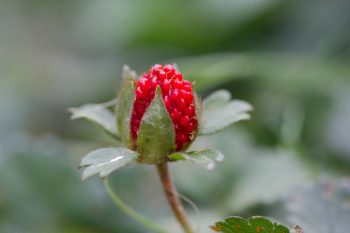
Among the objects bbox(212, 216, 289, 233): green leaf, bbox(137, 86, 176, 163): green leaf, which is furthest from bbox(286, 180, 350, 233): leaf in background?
bbox(137, 86, 176, 163): green leaf

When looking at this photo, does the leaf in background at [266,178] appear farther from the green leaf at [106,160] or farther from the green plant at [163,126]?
the green leaf at [106,160]

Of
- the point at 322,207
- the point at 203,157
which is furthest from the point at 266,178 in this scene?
the point at 203,157

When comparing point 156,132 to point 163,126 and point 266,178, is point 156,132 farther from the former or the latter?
point 266,178

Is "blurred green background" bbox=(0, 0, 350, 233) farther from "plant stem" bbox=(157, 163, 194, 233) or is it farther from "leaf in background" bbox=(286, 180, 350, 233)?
"plant stem" bbox=(157, 163, 194, 233)

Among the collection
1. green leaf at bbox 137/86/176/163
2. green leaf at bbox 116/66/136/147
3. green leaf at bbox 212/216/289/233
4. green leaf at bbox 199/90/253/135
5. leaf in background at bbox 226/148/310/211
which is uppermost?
leaf in background at bbox 226/148/310/211

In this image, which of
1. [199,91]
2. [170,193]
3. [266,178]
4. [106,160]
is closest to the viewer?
[106,160]

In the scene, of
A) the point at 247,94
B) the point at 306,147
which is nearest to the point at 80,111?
the point at 306,147
